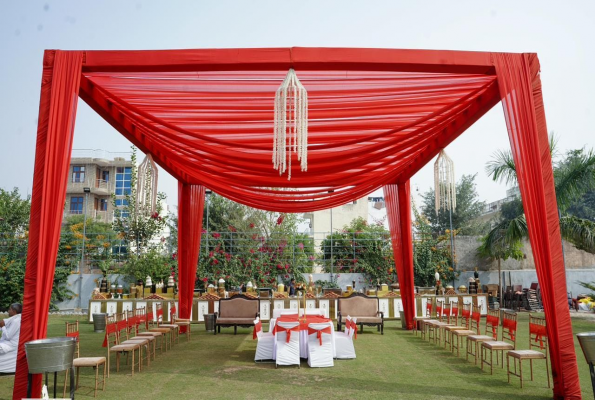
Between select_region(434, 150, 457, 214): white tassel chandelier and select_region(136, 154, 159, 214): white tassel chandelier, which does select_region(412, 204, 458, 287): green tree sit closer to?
select_region(434, 150, 457, 214): white tassel chandelier

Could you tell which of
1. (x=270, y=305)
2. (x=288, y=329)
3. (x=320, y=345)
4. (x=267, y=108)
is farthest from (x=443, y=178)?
(x=270, y=305)

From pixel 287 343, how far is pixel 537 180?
4027 mm

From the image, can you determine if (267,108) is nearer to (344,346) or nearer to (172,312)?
(344,346)

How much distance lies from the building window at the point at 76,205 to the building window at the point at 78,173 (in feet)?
4.14

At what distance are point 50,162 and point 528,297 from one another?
1494 centimetres

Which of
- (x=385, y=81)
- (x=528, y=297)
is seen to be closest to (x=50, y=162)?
(x=385, y=81)

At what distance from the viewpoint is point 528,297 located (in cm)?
1541

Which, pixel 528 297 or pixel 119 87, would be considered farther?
pixel 528 297

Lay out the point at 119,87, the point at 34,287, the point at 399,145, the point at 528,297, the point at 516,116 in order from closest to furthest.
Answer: the point at 34,287
the point at 516,116
the point at 119,87
the point at 399,145
the point at 528,297

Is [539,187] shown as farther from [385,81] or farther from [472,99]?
[385,81]

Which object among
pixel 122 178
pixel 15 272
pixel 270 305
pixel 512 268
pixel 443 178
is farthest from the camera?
pixel 122 178

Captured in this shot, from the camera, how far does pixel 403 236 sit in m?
10.4

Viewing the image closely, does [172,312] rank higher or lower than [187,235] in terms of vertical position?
lower

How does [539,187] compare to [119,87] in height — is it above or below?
below
